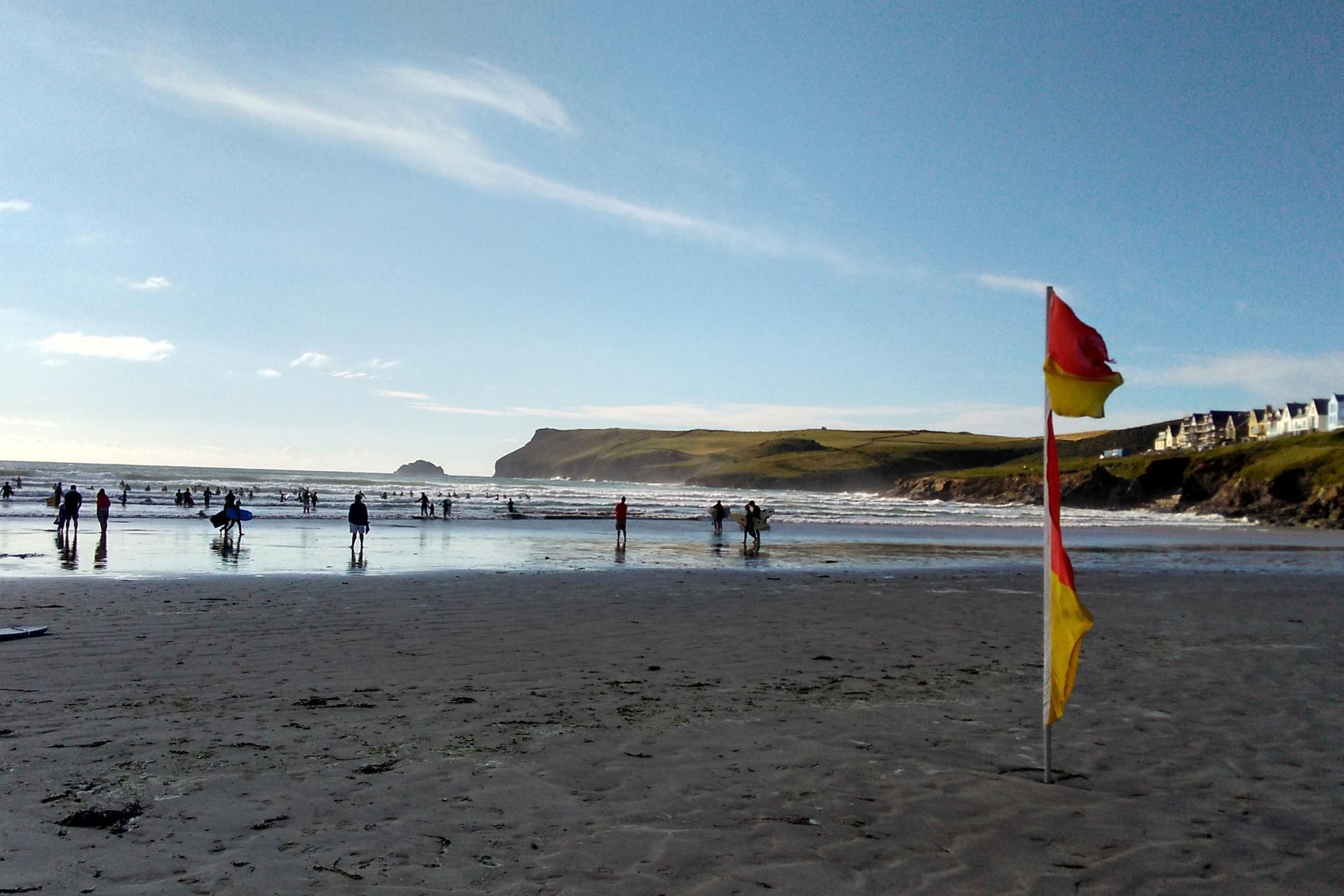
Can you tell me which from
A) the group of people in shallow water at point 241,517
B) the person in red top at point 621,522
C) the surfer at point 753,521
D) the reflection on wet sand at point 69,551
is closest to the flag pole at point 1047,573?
the reflection on wet sand at point 69,551

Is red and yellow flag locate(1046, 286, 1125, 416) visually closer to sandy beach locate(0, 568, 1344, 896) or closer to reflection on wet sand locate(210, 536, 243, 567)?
sandy beach locate(0, 568, 1344, 896)

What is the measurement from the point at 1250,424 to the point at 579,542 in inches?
5315

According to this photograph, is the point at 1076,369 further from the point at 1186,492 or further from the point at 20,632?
the point at 1186,492

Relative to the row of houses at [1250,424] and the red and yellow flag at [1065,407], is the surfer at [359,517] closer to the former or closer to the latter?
the red and yellow flag at [1065,407]

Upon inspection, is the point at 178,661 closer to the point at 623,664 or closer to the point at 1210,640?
the point at 623,664

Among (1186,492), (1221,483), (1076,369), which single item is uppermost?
(1076,369)

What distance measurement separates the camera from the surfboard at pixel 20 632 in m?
11.5

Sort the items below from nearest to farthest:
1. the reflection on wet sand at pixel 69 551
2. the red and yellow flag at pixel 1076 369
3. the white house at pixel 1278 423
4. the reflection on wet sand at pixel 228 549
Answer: the red and yellow flag at pixel 1076 369
the reflection on wet sand at pixel 69 551
the reflection on wet sand at pixel 228 549
the white house at pixel 1278 423

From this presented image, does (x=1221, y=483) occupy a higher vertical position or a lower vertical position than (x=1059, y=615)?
higher

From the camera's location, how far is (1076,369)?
6039 millimetres

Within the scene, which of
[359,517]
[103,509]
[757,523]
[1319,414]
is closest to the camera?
[359,517]

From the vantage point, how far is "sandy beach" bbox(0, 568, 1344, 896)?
5047 mm

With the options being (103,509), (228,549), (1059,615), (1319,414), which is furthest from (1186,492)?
(1059,615)

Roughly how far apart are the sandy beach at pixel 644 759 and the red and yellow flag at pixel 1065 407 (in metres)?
0.99
